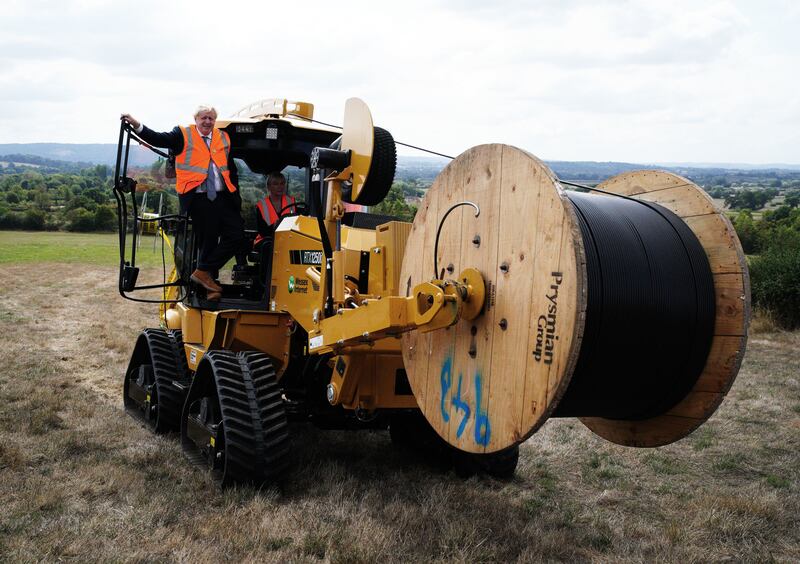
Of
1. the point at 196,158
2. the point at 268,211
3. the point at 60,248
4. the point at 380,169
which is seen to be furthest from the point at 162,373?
the point at 60,248

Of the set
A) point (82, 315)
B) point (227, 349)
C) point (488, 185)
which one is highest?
point (488, 185)

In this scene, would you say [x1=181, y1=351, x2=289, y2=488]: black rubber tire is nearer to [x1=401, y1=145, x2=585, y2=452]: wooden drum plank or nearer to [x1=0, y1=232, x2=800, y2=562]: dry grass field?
[x1=0, y1=232, x2=800, y2=562]: dry grass field

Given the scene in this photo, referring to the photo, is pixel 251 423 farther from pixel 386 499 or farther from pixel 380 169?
pixel 380 169

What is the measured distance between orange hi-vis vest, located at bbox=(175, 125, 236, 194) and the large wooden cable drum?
2557 millimetres

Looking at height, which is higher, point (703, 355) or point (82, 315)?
point (703, 355)

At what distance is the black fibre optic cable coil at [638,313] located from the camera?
13.3 feet

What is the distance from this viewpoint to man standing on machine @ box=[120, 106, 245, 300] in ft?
21.9

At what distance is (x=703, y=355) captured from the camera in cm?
447

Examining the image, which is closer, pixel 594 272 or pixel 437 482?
pixel 594 272

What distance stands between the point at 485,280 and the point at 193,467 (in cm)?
342

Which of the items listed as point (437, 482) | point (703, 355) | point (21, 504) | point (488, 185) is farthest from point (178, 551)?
point (703, 355)

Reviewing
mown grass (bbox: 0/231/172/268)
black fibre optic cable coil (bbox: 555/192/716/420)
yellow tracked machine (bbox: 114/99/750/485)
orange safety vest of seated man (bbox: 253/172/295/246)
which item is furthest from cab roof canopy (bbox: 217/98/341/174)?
mown grass (bbox: 0/231/172/268)

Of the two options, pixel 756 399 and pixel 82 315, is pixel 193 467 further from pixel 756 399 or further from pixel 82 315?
pixel 82 315

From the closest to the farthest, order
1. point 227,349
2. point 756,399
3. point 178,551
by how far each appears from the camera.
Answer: point 178,551 < point 227,349 < point 756,399
